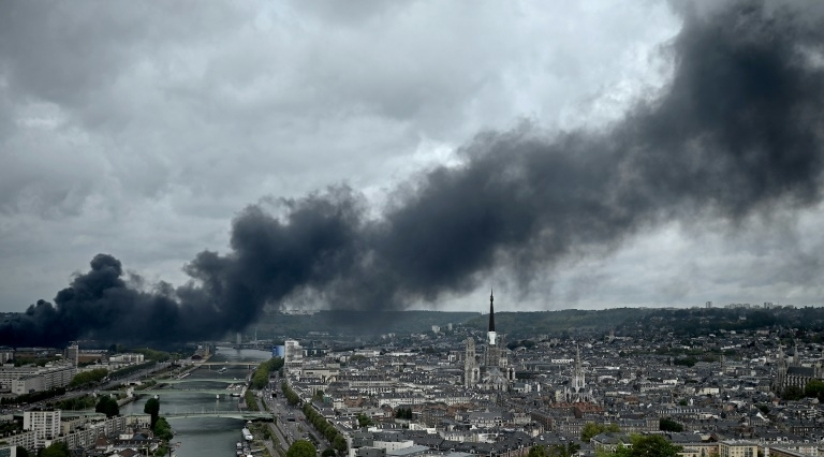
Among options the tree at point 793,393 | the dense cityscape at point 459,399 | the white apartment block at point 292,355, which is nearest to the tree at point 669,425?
the dense cityscape at point 459,399

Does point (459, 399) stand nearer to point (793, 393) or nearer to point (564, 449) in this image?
point (793, 393)

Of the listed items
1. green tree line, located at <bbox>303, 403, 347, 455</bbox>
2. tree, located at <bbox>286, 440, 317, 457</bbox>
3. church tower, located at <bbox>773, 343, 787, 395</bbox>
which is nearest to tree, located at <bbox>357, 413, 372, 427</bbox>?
green tree line, located at <bbox>303, 403, 347, 455</bbox>

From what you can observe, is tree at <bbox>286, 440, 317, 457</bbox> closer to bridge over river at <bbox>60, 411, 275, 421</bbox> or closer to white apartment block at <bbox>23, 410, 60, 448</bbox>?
white apartment block at <bbox>23, 410, 60, 448</bbox>

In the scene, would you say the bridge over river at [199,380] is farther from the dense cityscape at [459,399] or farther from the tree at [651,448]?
the tree at [651,448]

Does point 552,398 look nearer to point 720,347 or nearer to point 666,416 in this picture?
point 666,416

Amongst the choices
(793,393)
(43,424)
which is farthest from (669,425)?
(43,424)
